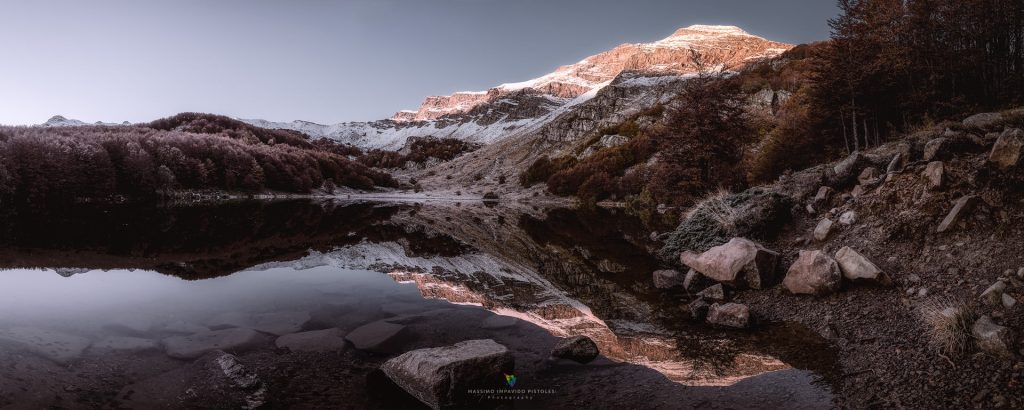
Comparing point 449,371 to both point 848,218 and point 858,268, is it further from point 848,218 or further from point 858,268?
point 848,218

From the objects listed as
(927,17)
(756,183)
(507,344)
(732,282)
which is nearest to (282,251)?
(507,344)

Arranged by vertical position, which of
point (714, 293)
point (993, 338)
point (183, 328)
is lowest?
point (714, 293)

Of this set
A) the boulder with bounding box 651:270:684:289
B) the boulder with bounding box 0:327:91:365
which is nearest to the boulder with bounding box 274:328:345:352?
the boulder with bounding box 0:327:91:365

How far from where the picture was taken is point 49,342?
19.6 feet

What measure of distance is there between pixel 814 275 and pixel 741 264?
1340mm

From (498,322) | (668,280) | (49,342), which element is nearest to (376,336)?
(498,322)

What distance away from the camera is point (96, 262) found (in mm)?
11781

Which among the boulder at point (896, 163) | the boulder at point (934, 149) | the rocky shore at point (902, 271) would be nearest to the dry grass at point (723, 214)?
the rocky shore at point (902, 271)

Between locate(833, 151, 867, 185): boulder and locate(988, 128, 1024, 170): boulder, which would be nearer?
locate(988, 128, 1024, 170): boulder

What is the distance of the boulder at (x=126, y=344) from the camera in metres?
5.96

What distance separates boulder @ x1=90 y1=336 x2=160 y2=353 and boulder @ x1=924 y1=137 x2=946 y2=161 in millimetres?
13643

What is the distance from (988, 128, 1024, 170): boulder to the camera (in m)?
6.78

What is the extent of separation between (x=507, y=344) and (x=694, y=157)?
22456 mm

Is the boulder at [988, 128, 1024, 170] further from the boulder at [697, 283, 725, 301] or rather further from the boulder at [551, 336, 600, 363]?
the boulder at [551, 336, 600, 363]
